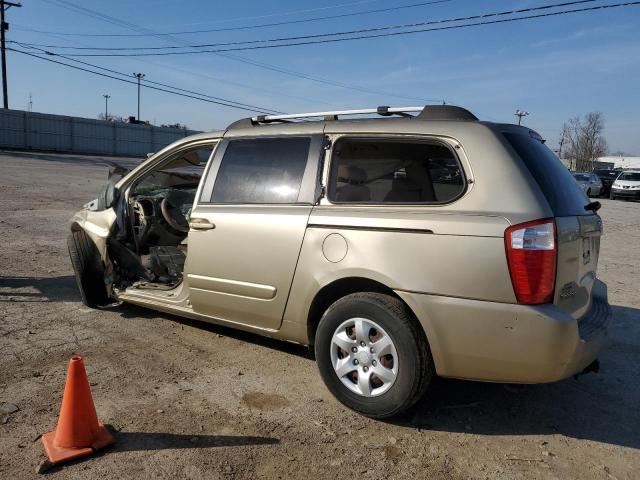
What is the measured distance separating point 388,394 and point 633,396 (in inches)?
77.0

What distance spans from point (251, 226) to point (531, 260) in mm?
1919

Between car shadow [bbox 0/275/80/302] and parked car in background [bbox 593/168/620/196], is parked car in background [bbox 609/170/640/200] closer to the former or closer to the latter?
parked car in background [bbox 593/168/620/196]

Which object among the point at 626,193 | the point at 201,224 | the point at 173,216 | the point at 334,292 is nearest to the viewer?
the point at 334,292

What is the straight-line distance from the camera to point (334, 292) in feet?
11.5

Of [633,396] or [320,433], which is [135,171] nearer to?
[320,433]

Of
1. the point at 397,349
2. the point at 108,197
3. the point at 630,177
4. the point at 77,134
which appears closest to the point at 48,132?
the point at 77,134

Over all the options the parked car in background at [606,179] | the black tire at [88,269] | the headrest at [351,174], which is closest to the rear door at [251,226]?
the headrest at [351,174]

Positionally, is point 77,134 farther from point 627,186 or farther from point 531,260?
point 531,260

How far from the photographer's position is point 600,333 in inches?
124

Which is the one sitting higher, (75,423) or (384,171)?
(384,171)

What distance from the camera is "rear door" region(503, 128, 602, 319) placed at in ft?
9.61

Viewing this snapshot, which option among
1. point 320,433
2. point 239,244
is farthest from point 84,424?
point 239,244

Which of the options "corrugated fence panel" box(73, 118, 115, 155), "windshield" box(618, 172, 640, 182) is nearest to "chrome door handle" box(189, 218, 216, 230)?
"windshield" box(618, 172, 640, 182)

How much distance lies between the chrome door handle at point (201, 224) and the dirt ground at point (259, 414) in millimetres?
1031
